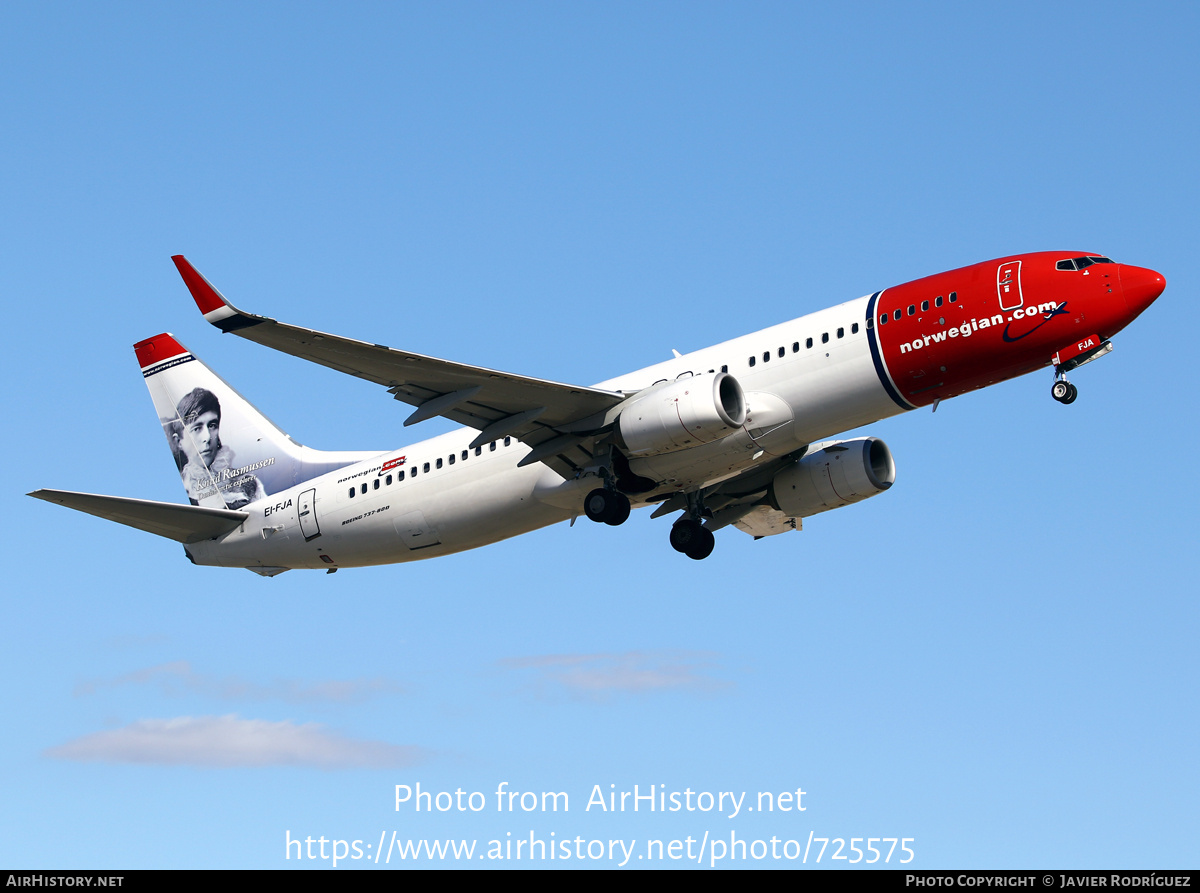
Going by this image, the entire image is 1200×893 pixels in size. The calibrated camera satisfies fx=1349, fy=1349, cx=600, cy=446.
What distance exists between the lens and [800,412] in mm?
30469

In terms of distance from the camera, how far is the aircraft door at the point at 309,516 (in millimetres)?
35906

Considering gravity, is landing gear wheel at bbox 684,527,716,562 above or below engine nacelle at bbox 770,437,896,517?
below

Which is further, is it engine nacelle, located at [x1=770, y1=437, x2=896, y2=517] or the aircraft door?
the aircraft door

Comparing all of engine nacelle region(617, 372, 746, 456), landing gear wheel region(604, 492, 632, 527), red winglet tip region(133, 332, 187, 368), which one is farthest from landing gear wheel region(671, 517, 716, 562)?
red winglet tip region(133, 332, 187, 368)

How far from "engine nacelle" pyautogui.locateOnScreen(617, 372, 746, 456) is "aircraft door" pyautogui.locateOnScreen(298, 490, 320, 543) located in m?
9.75

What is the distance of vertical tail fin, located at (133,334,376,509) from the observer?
38.1 metres

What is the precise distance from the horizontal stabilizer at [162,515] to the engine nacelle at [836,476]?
14863 mm

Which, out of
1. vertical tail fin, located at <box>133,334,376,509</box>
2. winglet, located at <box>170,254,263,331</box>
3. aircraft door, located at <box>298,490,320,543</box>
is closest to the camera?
winglet, located at <box>170,254,263,331</box>

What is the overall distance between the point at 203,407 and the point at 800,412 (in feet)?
63.5

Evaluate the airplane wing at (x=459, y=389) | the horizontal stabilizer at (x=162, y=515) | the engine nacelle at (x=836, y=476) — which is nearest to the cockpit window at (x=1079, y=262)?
the engine nacelle at (x=836, y=476)

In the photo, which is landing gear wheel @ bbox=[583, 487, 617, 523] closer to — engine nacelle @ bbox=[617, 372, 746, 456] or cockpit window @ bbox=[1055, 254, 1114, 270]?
engine nacelle @ bbox=[617, 372, 746, 456]

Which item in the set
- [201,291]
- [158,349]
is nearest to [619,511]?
[201,291]
